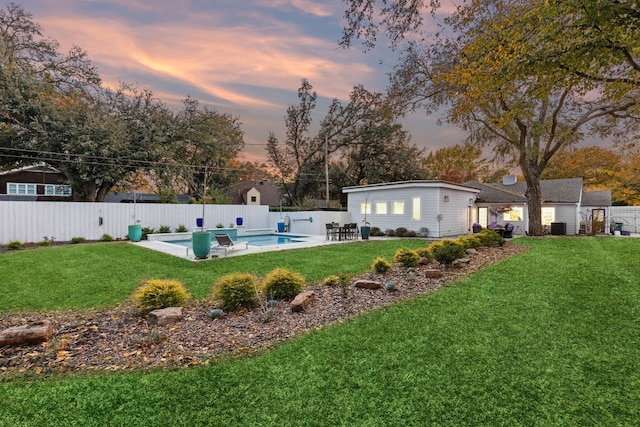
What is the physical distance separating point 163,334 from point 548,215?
72.6ft

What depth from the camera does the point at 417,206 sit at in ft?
53.2

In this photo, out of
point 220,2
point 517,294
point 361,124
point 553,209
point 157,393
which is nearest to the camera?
point 157,393

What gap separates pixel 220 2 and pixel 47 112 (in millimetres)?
14222

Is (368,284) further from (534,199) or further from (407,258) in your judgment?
(534,199)

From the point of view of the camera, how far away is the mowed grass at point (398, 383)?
2178mm

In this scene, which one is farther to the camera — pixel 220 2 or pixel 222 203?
pixel 222 203

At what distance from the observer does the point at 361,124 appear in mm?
29406

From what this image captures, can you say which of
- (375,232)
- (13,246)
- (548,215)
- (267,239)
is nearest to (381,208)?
(375,232)

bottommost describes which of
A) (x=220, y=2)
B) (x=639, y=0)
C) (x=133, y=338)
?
(x=133, y=338)

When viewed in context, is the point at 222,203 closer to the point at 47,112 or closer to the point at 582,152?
the point at 47,112

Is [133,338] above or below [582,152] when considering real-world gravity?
below

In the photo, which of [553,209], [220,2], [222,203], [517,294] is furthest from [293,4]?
[553,209]

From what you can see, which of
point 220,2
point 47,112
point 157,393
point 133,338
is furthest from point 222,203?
point 157,393

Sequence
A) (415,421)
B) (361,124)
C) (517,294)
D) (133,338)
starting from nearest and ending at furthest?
(415,421), (133,338), (517,294), (361,124)
